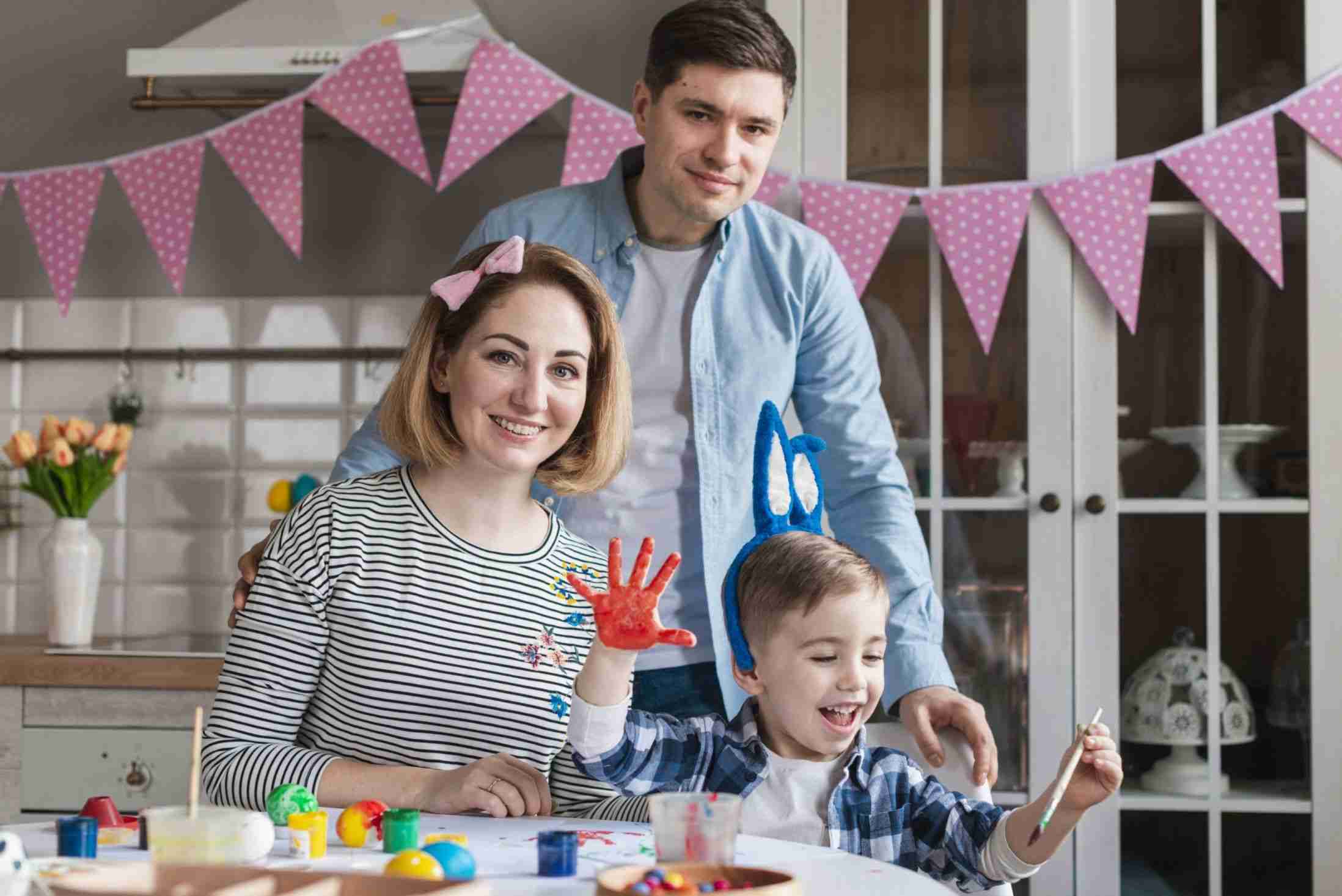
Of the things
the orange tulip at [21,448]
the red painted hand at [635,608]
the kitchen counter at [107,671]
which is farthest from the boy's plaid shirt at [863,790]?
the orange tulip at [21,448]

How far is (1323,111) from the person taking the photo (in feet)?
7.73

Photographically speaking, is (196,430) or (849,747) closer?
(849,747)

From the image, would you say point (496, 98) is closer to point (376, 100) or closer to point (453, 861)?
point (376, 100)

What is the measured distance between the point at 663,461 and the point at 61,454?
143 cm

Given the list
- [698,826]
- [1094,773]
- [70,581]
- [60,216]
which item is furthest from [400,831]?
[60,216]

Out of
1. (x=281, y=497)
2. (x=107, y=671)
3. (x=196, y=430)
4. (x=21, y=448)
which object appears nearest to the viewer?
(x=107, y=671)

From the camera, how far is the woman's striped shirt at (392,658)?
132 centimetres

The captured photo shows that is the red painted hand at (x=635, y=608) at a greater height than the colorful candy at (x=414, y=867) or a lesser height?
greater

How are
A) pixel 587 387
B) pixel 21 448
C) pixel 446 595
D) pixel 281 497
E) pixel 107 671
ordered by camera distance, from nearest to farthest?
pixel 446 595 → pixel 587 387 → pixel 107 671 → pixel 21 448 → pixel 281 497

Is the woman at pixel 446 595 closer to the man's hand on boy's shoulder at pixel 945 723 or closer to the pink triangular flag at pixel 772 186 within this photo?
the man's hand on boy's shoulder at pixel 945 723

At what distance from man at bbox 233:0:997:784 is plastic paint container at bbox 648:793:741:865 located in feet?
2.28

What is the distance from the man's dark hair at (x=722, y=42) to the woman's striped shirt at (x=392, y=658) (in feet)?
1.96

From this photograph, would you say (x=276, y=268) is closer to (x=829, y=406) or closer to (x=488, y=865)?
(x=829, y=406)

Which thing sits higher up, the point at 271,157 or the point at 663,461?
the point at 271,157
